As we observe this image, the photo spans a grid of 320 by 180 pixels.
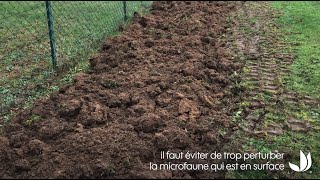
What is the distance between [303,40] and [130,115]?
3691 mm

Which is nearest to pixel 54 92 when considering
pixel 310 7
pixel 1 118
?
pixel 1 118

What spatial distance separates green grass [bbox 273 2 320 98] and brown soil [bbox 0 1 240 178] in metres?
0.88

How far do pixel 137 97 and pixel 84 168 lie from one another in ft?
5.16

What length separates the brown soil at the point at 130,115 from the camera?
3.87m

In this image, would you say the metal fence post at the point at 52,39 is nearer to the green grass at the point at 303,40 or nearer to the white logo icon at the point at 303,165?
the green grass at the point at 303,40

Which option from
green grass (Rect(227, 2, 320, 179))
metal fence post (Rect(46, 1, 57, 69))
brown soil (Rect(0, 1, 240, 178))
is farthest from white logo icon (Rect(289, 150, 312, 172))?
metal fence post (Rect(46, 1, 57, 69))

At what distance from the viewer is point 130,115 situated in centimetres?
475

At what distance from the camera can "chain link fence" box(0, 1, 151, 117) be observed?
5809mm

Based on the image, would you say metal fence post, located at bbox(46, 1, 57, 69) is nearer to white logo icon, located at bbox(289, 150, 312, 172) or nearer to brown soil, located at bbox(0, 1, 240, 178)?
brown soil, located at bbox(0, 1, 240, 178)

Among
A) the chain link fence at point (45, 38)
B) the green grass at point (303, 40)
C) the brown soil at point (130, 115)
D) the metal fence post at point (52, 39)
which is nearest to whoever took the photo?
the brown soil at point (130, 115)

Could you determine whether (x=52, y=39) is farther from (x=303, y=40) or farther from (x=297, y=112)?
(x=303, y=40)

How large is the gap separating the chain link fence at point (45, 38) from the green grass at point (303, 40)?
3.30 m

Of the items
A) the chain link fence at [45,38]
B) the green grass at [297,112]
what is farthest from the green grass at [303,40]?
the chain link fence at [45,38]

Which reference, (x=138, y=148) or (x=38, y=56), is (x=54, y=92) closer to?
(x=38, y=56)
